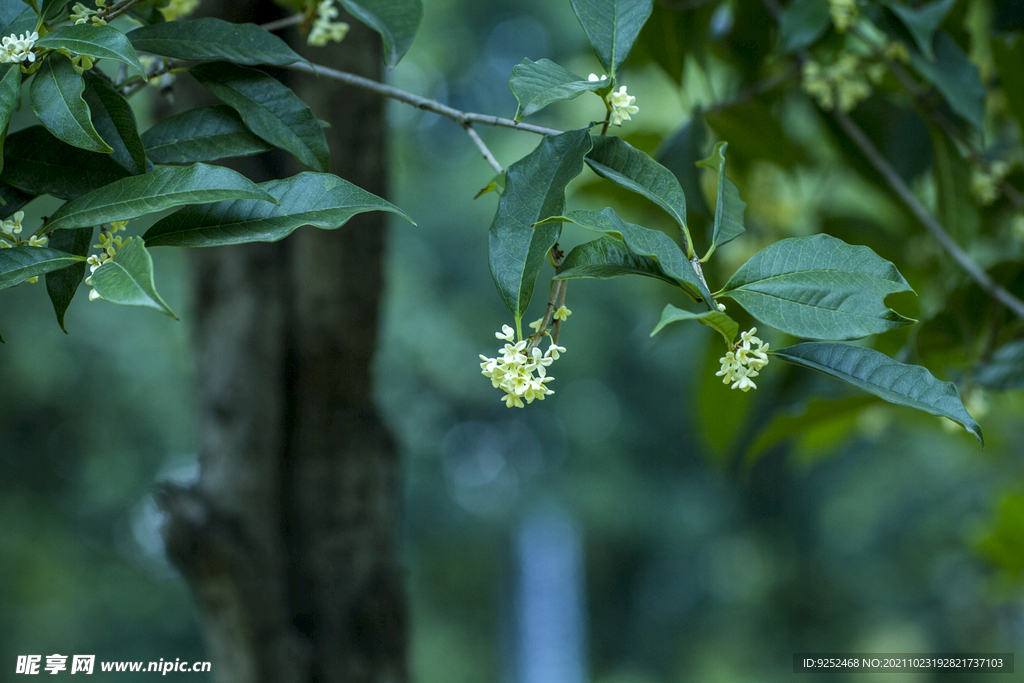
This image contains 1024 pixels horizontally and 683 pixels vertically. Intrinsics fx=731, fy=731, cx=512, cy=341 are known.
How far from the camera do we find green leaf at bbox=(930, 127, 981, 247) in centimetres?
57

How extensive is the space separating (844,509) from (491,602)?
2.59m

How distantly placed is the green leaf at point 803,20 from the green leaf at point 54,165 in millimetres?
409

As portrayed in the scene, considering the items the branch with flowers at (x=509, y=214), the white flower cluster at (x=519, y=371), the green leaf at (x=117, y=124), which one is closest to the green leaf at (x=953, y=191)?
the branch with flowers at (x=509, y=214)

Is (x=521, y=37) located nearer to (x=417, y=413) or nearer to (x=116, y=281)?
(x=417, y=413)

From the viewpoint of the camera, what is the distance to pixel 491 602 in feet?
18.0

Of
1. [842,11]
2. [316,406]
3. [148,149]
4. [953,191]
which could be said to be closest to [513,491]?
[316,406]

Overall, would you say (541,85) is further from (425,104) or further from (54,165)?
(54,165)

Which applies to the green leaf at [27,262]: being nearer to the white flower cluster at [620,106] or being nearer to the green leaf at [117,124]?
the green leaf at [117,124]

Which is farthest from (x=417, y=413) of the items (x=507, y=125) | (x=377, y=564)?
(x=507, y=125)

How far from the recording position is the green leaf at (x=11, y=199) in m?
0.28

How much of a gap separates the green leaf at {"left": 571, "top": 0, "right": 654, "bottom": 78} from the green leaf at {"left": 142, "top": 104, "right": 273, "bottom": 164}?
15 centimetres

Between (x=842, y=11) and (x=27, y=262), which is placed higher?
(x=842, y=11)

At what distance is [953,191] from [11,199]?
0.61 metres

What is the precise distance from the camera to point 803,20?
48 centimetres
